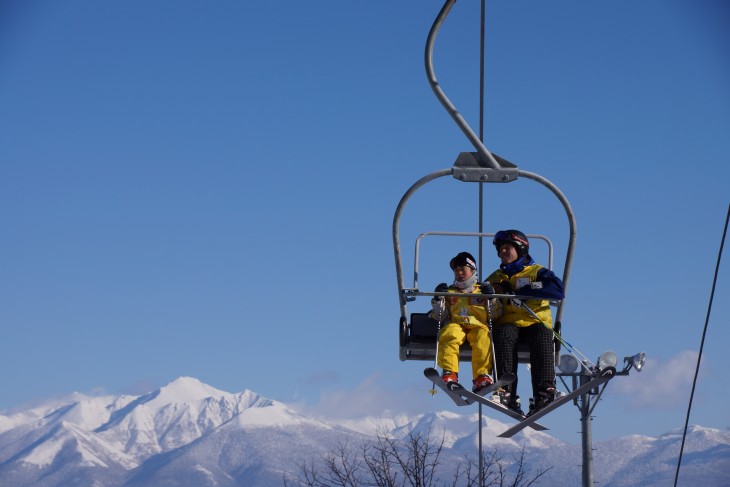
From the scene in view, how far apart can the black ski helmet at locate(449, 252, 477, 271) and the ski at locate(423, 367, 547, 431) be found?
1.00 metres

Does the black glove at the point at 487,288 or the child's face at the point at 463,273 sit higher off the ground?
the child's face at the point at 463,273

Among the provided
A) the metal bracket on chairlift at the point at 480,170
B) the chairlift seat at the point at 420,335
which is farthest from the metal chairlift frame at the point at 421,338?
the metal bracket on chairlift at the point at 480,170

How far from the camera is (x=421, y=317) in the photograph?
11.2 m

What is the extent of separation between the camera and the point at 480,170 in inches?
370

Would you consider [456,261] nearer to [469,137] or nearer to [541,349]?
[541,349]

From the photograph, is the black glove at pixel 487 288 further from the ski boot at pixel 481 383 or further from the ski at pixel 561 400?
the ski at pixel 561 400

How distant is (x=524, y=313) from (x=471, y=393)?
121 cm

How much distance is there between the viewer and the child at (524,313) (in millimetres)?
10625

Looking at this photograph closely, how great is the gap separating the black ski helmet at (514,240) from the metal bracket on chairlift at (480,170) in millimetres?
1467

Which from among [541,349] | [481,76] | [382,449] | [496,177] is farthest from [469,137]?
[382,449]

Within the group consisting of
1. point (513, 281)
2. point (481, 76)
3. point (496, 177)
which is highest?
point (481, 76)

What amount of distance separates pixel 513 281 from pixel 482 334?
492 mm

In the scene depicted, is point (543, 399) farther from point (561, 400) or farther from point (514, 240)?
point (514, 240)

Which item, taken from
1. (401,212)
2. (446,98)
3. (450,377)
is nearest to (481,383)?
(450,377)
